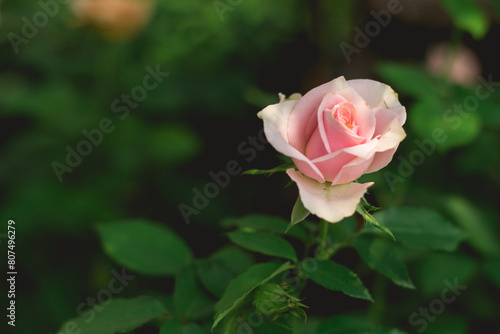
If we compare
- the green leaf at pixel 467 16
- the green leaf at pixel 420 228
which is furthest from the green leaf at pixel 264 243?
the green leaf at pixel 467 16

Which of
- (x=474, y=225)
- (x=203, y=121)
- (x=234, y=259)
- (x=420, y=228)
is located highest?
(x=234, y=259)

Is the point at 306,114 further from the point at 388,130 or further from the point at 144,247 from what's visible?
the point at 144,247

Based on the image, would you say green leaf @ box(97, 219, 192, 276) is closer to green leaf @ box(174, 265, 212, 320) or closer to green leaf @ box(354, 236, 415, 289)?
green leaf @ box(174, 265, 212, 320)

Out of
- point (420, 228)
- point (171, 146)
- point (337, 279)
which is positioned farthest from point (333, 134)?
point (171, 146)

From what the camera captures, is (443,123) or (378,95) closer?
(378,95)

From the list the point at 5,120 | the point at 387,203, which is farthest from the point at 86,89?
the point at 387,203

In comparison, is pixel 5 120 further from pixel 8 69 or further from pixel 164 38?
pixel 164 38

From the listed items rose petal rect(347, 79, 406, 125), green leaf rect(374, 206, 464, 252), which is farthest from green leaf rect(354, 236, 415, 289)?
rose petal rect(347, 79, 406, 125)
